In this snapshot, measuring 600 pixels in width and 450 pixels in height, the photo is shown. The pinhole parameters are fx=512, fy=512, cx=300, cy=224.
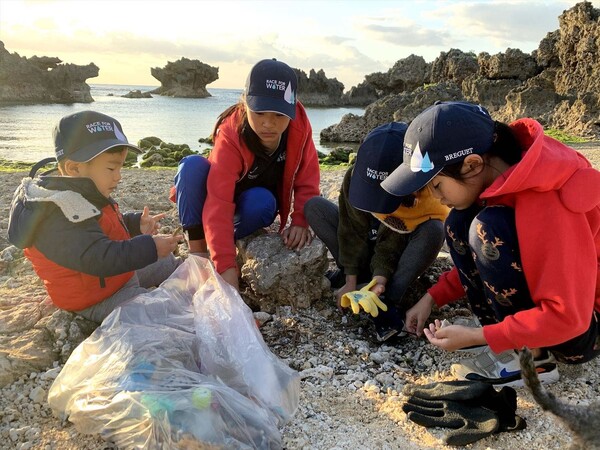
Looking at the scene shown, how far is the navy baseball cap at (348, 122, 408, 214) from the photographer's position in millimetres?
2689

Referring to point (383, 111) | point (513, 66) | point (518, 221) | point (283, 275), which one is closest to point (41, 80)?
point (383, 111)

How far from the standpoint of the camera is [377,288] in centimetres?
283

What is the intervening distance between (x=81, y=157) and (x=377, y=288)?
5.60 feet

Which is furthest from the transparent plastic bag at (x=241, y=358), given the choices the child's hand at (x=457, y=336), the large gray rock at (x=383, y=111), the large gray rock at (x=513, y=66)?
the large gray rock at (x=513, y=66)

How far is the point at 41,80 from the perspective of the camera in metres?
55.4

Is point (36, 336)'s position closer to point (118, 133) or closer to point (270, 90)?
point (118, 133)

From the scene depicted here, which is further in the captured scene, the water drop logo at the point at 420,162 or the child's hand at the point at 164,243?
the child's hand at the point at 164,243

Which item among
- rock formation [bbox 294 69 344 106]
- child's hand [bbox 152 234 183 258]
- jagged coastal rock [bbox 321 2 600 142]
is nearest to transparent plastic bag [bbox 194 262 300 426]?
child's hand [bbox 152 234 183 258]

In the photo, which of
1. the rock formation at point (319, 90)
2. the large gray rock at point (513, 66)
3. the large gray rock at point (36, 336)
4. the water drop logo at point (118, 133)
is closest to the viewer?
Result: the large gray rock at point (36, 336)

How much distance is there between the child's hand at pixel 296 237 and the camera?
3.22 metres

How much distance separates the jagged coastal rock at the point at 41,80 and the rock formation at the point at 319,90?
81.0 ft

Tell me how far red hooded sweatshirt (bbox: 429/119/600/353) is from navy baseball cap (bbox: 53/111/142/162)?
1882mm

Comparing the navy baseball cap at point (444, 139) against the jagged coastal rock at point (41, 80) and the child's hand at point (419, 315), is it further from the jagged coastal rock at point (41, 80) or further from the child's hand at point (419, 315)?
the jagged coastal rock at point (41, 80)

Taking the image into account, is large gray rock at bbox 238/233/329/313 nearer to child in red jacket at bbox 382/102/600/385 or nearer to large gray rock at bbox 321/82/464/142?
child in red jacket at bbox 382/102/600/385
